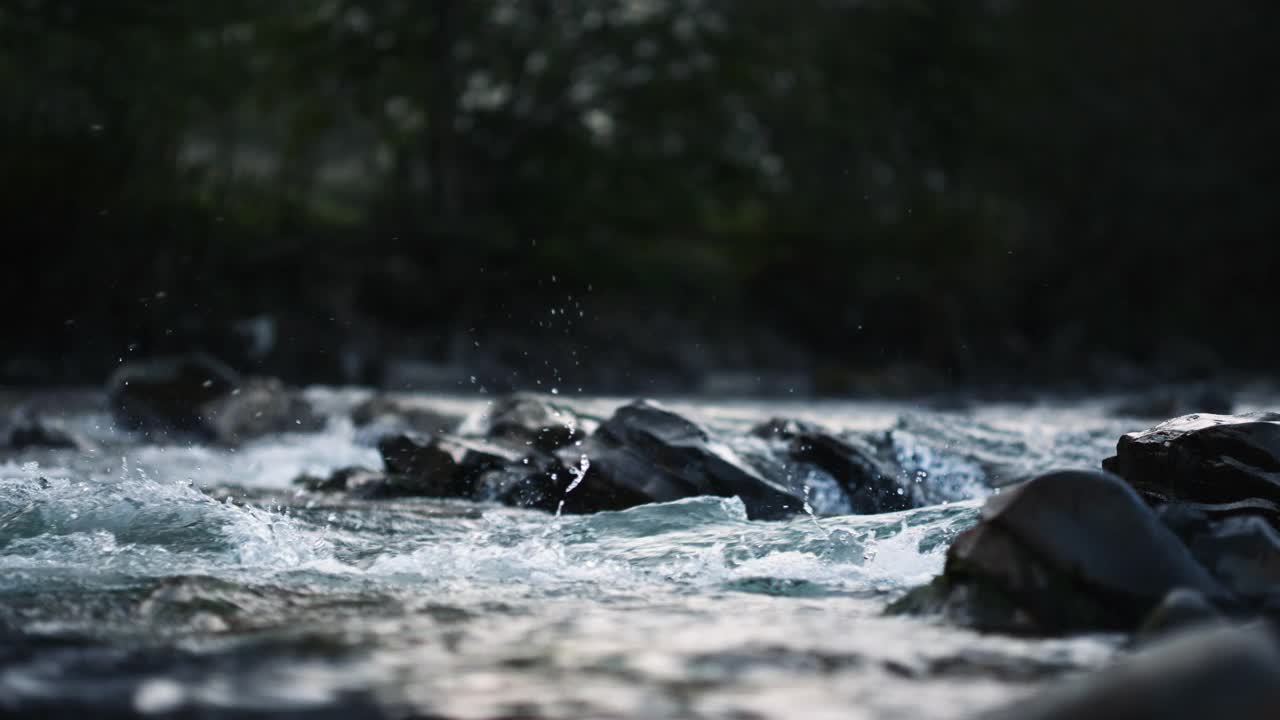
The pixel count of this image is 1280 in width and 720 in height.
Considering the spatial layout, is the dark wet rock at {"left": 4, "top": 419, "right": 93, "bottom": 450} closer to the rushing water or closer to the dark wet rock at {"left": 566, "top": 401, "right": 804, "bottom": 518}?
the rushing water

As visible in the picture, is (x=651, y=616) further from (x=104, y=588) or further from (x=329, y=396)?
(x=329, y=396)

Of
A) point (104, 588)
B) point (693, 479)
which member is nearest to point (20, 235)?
point (693, 479)

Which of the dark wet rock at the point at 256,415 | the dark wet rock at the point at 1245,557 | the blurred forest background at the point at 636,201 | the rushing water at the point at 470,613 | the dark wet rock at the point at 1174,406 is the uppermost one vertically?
the blurred forest background at the point at 636,201

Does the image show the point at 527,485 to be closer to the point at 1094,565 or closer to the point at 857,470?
the point at 857,470

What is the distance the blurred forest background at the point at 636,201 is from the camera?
40.6 feet

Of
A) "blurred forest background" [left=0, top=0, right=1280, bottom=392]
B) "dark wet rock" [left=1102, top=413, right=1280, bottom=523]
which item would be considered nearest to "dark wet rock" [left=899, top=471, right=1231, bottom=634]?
"dark wet rock" [left=1102, top=413, right=1280, bottom=523]

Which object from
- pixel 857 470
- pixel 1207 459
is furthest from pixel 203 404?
pixel 1207 459

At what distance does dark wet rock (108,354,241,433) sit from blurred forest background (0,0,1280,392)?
2307 mm

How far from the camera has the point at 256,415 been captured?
775 cm

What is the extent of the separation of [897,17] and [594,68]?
6959 mm

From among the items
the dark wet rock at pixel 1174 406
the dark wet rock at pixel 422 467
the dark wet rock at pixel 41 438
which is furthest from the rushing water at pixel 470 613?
the dark wet rock at pixel 1174 406

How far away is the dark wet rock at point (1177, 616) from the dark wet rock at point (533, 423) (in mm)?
3347

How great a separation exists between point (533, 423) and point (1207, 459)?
2.91 m

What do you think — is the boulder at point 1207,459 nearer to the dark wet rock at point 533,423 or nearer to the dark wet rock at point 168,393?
the dark wet rock at point 533,423
